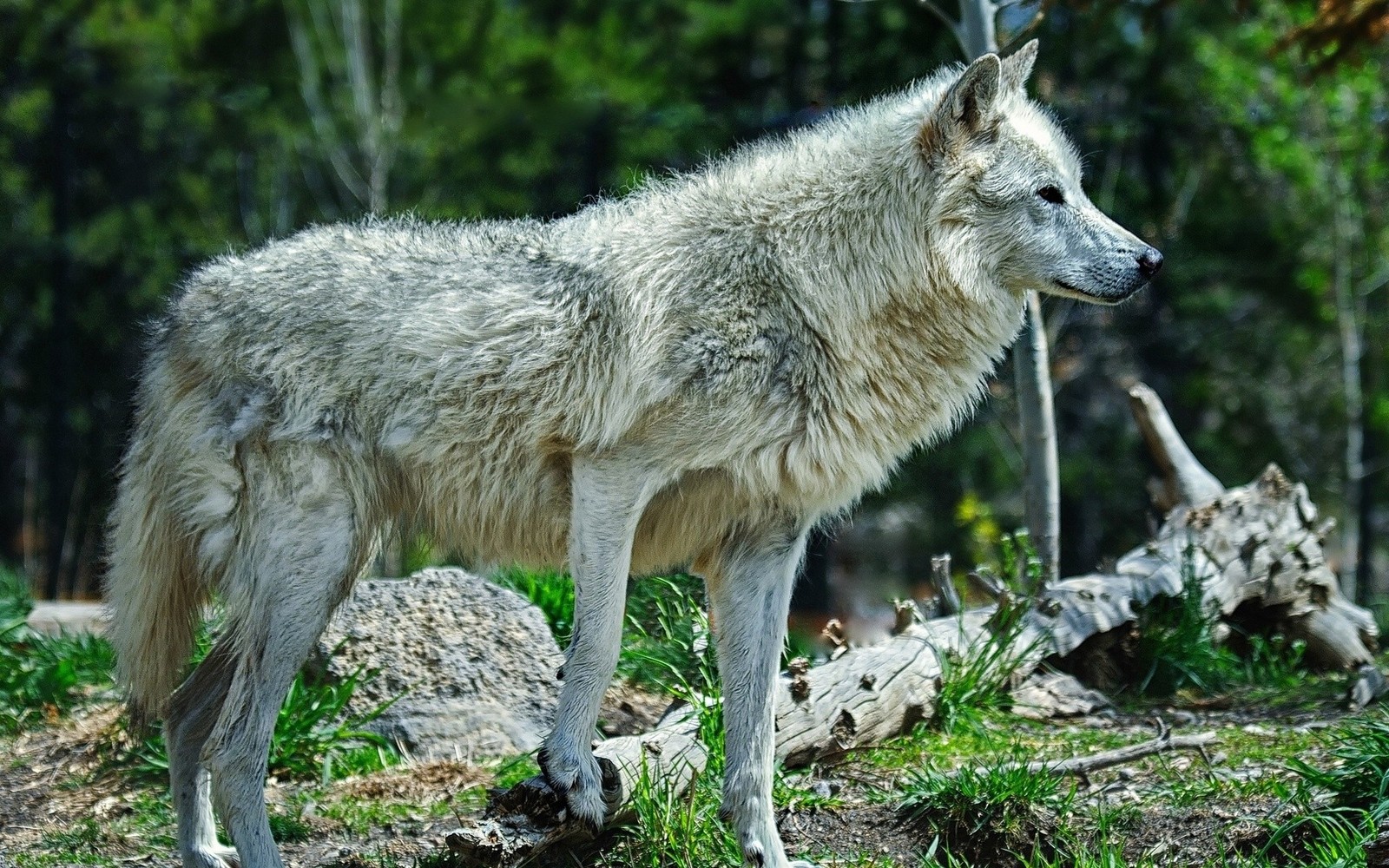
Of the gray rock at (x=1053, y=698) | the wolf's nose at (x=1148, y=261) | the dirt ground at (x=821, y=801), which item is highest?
the wolf's nose at (x=1148, y=261)

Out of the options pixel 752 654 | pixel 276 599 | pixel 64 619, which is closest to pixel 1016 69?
pixel 752 654

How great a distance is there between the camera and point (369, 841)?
4848 mm

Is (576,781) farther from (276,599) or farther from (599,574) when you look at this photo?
(276,599)

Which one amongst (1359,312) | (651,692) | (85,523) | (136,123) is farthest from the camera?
(1359,312)

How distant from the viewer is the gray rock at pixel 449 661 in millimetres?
5707

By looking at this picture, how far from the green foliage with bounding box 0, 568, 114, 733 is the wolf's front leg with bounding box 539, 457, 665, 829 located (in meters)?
2.85

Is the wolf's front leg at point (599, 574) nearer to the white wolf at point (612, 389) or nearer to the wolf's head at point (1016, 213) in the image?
the white wolf at point (612, 389)

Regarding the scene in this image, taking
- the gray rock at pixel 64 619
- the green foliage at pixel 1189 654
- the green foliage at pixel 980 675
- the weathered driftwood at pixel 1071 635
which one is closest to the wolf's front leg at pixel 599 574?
the weathered driftwood at pixel 1071 635

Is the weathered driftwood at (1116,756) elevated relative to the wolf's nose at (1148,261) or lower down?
lower down

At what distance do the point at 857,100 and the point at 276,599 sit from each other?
7.75 meters

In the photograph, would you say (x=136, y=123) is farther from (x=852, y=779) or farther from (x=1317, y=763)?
(x=1317, y=763)

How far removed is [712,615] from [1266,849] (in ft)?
6.10

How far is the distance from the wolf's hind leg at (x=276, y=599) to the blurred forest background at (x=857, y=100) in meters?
4.98

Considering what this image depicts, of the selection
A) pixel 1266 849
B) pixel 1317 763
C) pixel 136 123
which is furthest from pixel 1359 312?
pixel 136 123
